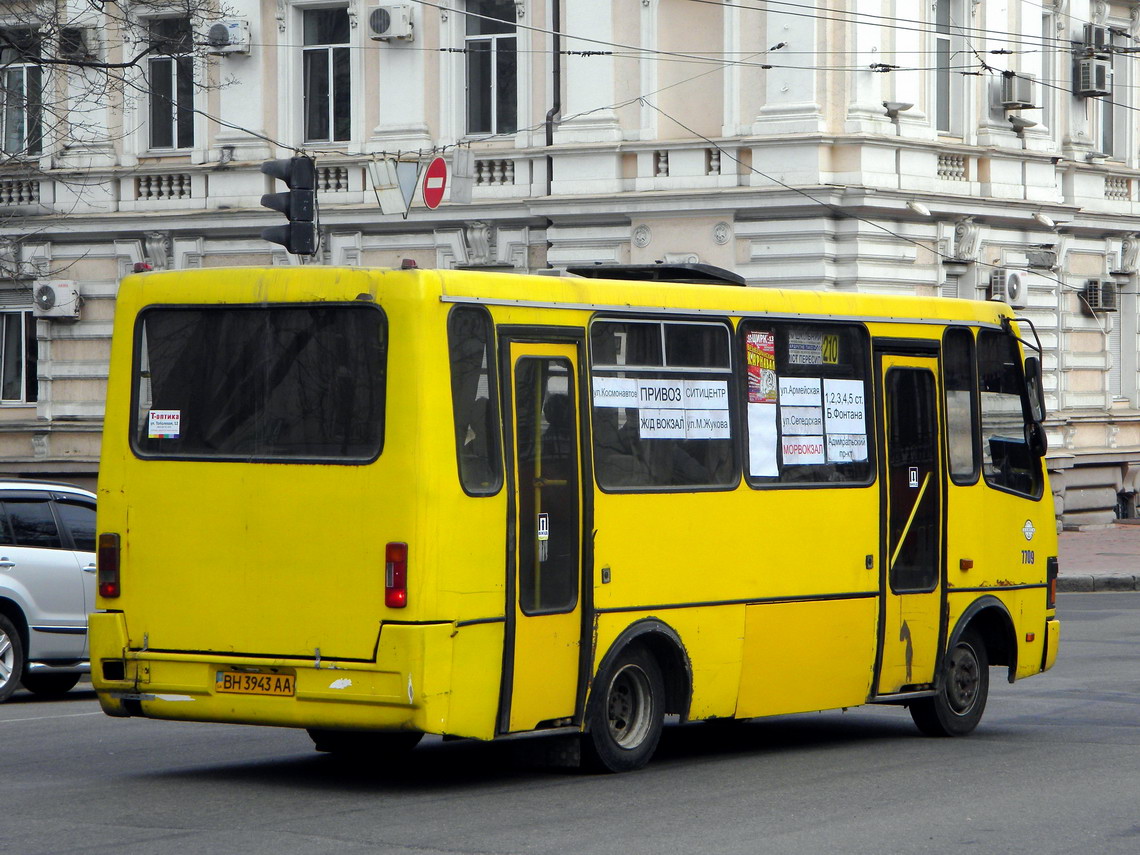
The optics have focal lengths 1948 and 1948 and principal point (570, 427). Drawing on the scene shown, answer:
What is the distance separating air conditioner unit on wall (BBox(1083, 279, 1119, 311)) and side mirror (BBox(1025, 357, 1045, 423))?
65.6 ft

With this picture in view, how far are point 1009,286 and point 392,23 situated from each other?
9.93 m

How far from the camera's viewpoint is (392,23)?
94.5 feet

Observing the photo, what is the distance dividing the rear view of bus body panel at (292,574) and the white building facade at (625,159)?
53.6ft

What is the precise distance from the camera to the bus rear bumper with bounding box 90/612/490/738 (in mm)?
9219

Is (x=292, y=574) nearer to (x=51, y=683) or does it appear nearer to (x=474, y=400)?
(x=474, y=400)

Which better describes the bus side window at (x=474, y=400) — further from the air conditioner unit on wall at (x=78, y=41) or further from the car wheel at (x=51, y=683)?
the air conditioner unit on wall at (x=78, y=41)

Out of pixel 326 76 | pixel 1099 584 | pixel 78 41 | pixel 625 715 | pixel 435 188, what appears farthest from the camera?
pixel 326 76

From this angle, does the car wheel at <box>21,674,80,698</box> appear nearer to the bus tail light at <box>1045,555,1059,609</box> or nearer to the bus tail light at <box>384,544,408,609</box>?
the bus tail light at <box>384,544,408,609</box>

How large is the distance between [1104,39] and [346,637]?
26.2 metres

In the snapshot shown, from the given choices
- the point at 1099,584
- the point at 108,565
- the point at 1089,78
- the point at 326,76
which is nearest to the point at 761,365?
the point at 108,565

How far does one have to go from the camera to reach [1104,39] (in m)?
32.4

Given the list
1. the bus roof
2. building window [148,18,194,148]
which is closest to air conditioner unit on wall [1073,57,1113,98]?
building window [148,18,194,148]

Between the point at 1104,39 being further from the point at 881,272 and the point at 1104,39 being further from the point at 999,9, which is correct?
the point at 881,272

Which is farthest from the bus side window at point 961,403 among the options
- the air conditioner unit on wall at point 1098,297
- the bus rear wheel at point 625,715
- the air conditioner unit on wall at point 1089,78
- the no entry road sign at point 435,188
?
the air conditioner unit on wall at point 1089,78
